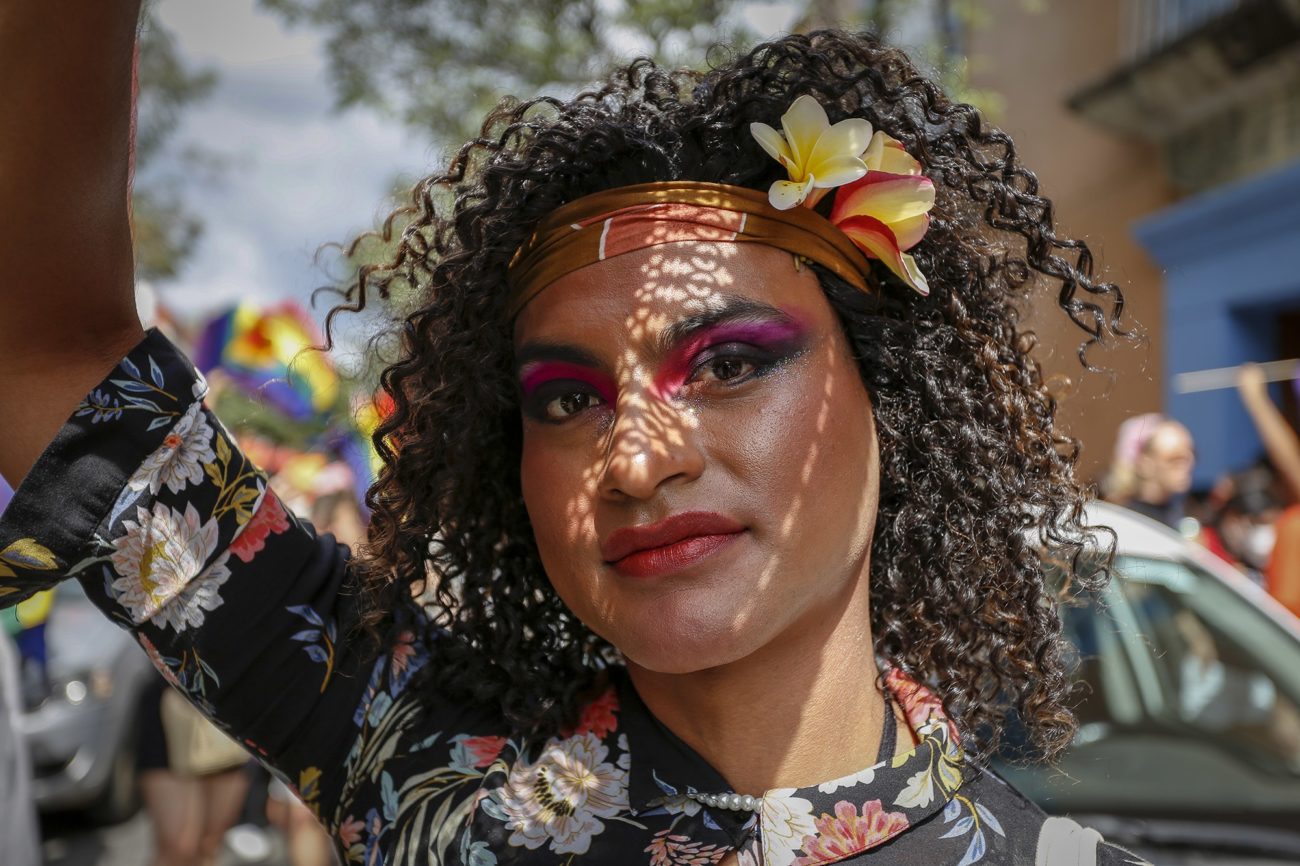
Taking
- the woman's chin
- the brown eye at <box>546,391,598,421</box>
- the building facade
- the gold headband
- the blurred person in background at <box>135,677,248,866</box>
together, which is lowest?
the blurred person in background at <box>135,677,248,866</box>

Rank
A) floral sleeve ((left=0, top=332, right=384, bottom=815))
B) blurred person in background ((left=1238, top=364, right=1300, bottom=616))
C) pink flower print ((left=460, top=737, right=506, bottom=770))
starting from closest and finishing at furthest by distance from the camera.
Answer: floral sleeve ((left=0, top=332, right=384, bottom=815)) → pink flower print ((left=460, top=737, right=506, bottom=770)) → blurred person in background ((left=1238, top=364, right=1300, bottom=616))

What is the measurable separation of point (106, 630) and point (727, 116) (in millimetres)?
6333

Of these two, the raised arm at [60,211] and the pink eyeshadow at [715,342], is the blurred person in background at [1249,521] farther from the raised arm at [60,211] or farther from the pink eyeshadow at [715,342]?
the raised arm at [60,211]

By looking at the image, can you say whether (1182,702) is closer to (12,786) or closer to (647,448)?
(647,448)

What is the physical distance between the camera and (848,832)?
1410mm

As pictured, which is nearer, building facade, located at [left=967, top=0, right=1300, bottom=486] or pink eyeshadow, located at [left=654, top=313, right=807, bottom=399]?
pink eyeshadow, located at [left=654, top=313, right=807, bottom=399]

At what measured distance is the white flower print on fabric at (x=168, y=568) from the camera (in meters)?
1.43

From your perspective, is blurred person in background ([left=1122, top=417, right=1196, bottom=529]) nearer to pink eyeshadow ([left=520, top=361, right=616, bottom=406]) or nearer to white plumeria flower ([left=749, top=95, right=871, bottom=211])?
white plumeria flower ([left=749, top=95, right=871, bottom=211])

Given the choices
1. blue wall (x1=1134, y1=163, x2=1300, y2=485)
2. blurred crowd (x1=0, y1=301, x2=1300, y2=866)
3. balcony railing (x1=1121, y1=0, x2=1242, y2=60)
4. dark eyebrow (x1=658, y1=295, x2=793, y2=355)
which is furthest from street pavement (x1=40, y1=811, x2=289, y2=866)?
balcony railing (x1=1121, y1=0, x2=1242, y2=60)

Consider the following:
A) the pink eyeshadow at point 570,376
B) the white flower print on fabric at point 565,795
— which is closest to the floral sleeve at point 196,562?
the white flower print on fabric at point 565,795

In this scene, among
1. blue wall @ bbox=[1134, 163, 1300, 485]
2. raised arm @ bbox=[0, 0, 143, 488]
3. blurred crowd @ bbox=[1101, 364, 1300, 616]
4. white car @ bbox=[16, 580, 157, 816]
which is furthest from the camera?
blue wall @ bbox=[1134, 163, 1300, 485]

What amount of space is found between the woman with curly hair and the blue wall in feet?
26.1

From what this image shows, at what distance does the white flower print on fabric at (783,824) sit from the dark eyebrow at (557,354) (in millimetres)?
584

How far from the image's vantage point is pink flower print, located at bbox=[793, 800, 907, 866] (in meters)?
1.40
